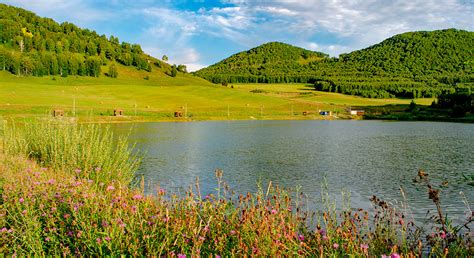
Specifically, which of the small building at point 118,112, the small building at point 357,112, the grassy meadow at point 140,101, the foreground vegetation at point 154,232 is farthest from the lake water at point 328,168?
the small building at point 357,112

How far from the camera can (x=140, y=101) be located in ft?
471

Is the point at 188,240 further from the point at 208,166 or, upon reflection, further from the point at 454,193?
the point at 208,166

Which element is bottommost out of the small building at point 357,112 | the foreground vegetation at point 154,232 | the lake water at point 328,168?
Answer: the lake water at point 328,168

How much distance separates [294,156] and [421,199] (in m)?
21.0

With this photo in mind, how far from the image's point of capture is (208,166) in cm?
3606

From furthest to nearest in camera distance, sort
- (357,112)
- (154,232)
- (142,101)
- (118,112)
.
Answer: (357,112) < (142,101) < (118,112) < (154,232)

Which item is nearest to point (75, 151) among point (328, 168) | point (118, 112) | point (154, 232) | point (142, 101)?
point (154, 232)

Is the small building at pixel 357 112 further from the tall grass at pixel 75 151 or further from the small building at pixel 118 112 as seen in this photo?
the tall grass at pixel 75 151

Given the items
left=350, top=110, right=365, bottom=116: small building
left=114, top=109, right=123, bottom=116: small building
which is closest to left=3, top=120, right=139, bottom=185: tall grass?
left=114, top=109, right=123, bottom=116: small building

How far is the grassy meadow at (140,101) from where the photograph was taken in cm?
11175

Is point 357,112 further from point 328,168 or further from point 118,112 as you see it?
point 328,168

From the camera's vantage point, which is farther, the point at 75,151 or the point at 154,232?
the point at 75,151

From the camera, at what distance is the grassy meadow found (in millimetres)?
111750

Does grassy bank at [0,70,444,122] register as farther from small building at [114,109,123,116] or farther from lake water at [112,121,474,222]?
lake water at [112,121,474,222]
